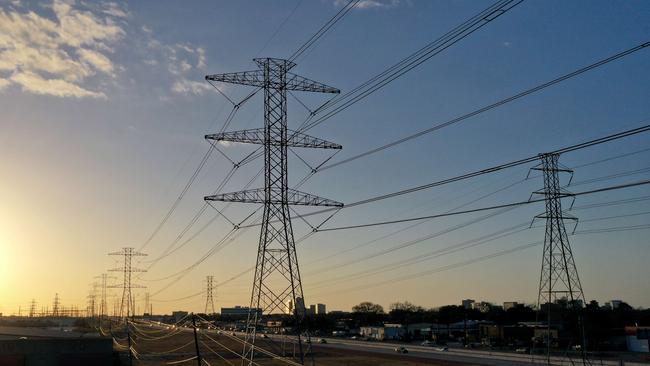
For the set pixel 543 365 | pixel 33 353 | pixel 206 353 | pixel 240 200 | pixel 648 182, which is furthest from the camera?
pixel 206 353

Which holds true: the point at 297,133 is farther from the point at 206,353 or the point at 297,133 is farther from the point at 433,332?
the point at 433,332

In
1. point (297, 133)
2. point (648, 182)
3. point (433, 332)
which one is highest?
point (297, 133)

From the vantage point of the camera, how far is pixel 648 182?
69.8ft

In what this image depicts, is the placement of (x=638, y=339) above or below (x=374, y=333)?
above

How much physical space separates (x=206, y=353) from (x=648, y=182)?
73.9m

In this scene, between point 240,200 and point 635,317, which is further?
point 635,317

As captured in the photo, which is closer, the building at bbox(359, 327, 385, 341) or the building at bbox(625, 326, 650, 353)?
the building at bbox(625, 326, 650, 353)

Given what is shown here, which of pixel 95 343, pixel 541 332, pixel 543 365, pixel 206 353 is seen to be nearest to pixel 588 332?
pixel 541 332

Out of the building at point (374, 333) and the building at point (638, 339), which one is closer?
the building at point (638, 339)

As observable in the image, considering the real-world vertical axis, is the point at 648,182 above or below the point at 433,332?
above

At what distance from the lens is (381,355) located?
88.2 meters

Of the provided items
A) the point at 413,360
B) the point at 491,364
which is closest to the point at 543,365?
the point at 491,364

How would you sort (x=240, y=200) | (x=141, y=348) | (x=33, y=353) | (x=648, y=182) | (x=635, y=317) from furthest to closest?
1. (x=635, y=317)
2. (x=141, y=348)
3. (x=33, y=353)
4. (x=240, y=200)
5. (x=648, y=182)

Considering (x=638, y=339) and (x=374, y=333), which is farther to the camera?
(x=374, y=333)
